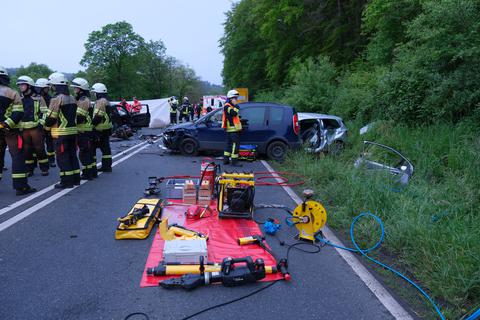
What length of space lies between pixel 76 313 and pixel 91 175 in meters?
5.24

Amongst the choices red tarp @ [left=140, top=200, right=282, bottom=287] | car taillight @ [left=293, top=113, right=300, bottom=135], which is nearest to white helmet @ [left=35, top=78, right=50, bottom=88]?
red tarp @ [left=140, top=200, right=282, bottom=287]

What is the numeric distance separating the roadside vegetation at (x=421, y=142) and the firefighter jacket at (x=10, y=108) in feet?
18.5

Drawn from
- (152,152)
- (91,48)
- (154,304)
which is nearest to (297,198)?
(154,304)

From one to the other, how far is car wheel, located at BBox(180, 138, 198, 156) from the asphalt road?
5996 mm

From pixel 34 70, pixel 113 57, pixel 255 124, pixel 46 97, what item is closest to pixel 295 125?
pixel 255 124

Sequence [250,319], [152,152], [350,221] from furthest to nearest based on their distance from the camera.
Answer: [152,152]
[350,221]
[250,319]

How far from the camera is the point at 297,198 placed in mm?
6574

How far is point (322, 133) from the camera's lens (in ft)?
34.6

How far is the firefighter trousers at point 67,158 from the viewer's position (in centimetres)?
662

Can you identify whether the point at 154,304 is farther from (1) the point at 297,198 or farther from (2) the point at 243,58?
→ (2) the point at 243,58

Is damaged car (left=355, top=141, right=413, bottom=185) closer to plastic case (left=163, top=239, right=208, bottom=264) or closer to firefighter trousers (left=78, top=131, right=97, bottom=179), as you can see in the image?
plastic case (left=163, top=239, right=208, bottom=264)

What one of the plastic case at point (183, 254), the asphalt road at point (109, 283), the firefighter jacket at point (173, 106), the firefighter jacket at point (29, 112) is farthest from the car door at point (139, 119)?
the plastic case at point (183, 254)

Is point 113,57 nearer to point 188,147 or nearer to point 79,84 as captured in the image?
point 188,147

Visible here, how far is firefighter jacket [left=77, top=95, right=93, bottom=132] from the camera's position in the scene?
23.9 ft
